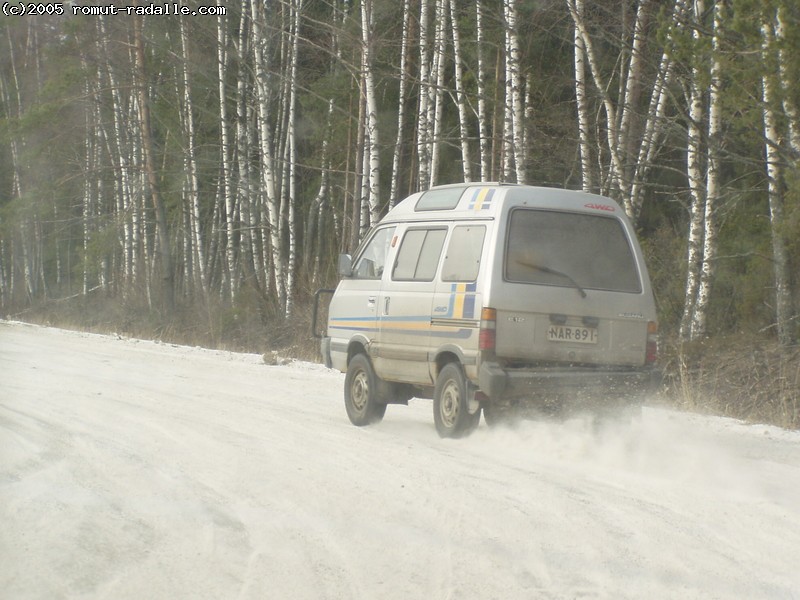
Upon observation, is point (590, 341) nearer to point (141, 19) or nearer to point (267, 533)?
point (267, 533)

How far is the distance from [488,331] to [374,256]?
2501mm

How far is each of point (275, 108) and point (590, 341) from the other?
2395 centimetres

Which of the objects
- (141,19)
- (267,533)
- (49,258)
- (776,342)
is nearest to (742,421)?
(776,342)

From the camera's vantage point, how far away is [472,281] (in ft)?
29.5

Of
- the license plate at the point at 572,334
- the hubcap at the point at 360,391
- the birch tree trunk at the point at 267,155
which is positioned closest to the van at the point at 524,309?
the license plate at the point at 572,334

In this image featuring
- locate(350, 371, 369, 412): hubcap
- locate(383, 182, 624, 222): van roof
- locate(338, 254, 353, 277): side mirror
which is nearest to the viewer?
locate(383, 182, 624, 222): van roof

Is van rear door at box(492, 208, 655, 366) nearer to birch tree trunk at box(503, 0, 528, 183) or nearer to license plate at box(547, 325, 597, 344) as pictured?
license plate at box(547, 325, 597, 344)

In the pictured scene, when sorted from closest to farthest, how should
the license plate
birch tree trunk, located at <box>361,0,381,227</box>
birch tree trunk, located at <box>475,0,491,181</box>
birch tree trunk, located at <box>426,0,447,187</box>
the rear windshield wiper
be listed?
the license plate
the rear windshield wiper
birch tree trunk, located at <box>475,0,491,181</box>
birch tree trunk, located at <box>426,0,447,187</box>
birch tree trunk, located at <box>361,0,381,227</box>

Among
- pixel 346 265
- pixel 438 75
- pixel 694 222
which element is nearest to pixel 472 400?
pixel 346 265

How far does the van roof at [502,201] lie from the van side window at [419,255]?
18 cm

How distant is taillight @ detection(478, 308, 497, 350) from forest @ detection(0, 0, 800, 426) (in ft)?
12.3

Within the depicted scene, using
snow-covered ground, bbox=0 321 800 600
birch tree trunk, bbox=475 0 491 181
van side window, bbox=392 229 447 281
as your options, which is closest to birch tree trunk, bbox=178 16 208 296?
birch tree trunk, bbox=475 0 491 181

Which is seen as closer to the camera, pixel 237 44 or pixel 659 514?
pixel 659 514

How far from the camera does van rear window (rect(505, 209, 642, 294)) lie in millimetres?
8906
